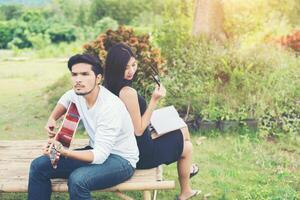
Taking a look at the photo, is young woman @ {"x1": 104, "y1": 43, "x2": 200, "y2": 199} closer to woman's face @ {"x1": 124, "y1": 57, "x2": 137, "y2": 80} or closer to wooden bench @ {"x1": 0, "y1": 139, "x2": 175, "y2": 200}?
woman's face @ {"x1": 124, "y1": 57, "x2": 137, "y2": 80}

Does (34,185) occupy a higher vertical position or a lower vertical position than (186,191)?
higher

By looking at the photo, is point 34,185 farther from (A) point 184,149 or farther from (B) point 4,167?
(A) point 184,149

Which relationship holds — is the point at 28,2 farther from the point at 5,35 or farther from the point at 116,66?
the point at 116,66

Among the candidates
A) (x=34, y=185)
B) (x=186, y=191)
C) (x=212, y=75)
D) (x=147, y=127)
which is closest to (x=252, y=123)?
(x=212, y=75)

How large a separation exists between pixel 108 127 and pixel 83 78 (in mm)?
353

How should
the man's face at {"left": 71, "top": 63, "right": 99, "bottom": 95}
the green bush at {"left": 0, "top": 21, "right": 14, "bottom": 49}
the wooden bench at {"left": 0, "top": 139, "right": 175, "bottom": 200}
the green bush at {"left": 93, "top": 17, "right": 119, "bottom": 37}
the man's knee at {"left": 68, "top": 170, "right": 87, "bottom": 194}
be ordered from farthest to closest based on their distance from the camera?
1. the green bush at {"left": 0, "top": 21, "right": 14, "bottom": 49}
2. the green bush at {"left": 93, "top": 17, "right": 119, "bottom": 37}
3. the wooden bench at {"left": 0, "top": 139, "right": 175, "bottom": 200}
4. the man's face at {"left": 71, "top": 63, "right": 99, "bottom": 95}
5. the man's knee at {"left": 68, "top": 170, "right": 87, "bottom": 194}

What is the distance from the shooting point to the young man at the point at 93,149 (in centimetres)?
386

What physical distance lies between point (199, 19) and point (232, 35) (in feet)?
2.42

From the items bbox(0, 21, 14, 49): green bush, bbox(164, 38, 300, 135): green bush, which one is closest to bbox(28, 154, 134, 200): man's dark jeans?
bbox(164, 38, 300, 135): green bush

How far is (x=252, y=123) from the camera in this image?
23.2ft

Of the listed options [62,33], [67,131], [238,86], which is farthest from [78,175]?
[62,33]

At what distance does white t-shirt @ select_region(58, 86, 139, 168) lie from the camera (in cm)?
388

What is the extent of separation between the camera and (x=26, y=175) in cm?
442

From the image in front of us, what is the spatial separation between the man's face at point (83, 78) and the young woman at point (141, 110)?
0.79 feet
